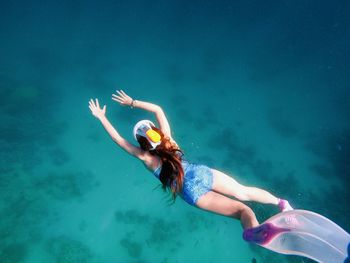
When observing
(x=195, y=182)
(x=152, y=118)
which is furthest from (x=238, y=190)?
(x=152, y=118)

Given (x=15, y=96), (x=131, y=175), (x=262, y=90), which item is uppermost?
(x=262, y=90)

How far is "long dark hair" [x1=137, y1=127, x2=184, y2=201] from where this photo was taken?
13.7ft

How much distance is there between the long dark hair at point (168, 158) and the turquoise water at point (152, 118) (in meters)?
5.97

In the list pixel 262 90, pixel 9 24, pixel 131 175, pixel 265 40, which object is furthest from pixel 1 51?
pixel 265 40

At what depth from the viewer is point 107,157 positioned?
49.0 feet

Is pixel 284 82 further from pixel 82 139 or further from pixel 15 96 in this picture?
pixel 15 96

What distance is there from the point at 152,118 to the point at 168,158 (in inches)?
571

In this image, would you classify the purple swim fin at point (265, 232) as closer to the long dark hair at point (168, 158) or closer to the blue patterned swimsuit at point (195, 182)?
the blue patterned swimsuit at point (195, 182)

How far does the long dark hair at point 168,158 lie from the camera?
418cm

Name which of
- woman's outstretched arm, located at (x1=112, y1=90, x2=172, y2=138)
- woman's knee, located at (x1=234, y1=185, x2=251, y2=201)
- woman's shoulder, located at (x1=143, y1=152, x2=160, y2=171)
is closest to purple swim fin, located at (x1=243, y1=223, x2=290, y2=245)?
woman's knee, located at (x1=234, y1=185, x2=251, y2=201)

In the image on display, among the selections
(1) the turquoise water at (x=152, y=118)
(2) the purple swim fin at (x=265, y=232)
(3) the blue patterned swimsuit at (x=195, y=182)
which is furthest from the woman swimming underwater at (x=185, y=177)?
(1) the turquoise water at (x=152, y=118)

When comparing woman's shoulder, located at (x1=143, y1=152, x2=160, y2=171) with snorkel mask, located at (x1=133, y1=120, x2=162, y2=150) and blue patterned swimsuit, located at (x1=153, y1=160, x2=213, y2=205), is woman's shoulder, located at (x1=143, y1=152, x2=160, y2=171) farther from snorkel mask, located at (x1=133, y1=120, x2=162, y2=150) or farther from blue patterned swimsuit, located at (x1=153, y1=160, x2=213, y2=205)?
snorkel mask, located at (x1=133, y1=120, x2=162, y2=150)

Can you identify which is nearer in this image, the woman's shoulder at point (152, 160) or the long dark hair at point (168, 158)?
the long dark hair at point (168, 158)

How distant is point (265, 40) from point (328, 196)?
26702 mm
